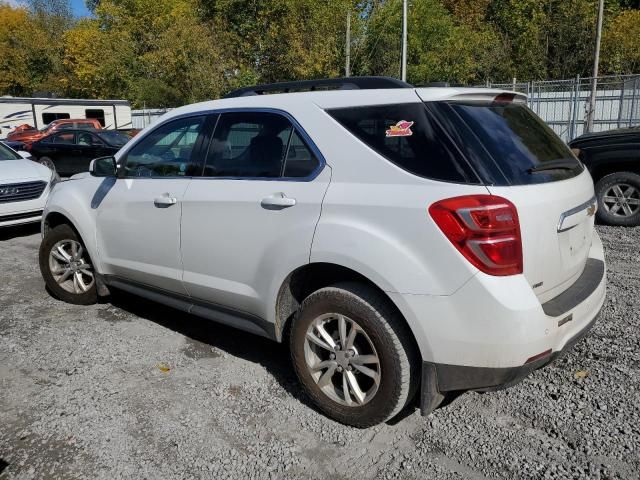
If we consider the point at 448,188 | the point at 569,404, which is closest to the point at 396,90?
the point at 448,188

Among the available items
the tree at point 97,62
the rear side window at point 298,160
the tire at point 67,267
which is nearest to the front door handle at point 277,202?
the rear side window at point 298,160

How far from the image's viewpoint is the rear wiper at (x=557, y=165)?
2866 mm

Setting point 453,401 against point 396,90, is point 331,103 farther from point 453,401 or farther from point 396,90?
point 453,401

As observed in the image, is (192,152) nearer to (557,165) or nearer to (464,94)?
Answer: (464,94)

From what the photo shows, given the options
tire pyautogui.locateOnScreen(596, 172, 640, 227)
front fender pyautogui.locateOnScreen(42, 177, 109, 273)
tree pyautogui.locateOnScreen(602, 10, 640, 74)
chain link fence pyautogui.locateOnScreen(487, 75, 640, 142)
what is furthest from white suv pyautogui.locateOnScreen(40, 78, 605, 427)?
tree pyautogui.locateOnScreen(602, 10, 640, 74)

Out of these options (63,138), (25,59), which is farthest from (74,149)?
(25,59)

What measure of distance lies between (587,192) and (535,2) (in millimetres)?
37942

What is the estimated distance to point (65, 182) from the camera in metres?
5.01

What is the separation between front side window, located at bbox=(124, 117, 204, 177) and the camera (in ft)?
12.7

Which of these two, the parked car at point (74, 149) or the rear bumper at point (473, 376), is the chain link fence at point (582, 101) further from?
the rear bumper at point (473, 376)

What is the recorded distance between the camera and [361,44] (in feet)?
117

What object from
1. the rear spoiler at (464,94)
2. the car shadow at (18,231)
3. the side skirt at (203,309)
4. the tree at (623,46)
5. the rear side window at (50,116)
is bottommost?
the car shadow at (18,231)

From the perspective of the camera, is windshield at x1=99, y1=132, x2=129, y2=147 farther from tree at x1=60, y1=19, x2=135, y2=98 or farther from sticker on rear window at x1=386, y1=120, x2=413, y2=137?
tree at x1=60, y1=19, x2=135, y2=98

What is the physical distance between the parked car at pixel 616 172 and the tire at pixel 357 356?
18.8 feet
